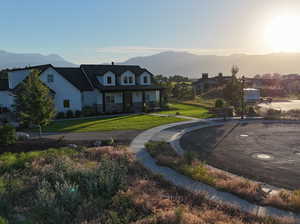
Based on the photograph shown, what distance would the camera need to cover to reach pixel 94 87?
3219 centimetres

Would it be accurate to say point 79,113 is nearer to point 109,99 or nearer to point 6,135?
point 109,99

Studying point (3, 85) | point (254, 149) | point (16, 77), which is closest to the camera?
point (254, 149)

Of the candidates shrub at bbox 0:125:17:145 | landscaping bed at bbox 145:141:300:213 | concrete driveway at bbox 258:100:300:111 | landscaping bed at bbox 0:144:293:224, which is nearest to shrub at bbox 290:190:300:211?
landscaping bed at bbox 145:141:300:213

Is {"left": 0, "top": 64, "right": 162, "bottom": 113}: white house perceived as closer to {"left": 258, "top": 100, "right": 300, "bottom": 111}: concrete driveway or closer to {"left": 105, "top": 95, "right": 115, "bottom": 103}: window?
{"left": 105, "top": 95, "right": 115, "bottom": 103}: window

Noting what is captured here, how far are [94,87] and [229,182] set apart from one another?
1008 inches

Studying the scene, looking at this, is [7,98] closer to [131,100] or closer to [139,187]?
[131,100]

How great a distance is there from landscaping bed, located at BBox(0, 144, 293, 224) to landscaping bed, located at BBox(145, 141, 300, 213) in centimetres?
117

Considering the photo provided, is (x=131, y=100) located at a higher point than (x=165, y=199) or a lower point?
higher

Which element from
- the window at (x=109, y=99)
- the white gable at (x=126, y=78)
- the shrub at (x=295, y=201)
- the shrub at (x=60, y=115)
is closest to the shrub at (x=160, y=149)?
the shrub at (x=295, y=201)

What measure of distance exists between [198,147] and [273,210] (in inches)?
319

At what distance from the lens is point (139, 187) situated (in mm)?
8930

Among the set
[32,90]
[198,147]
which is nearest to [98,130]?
[32,90]

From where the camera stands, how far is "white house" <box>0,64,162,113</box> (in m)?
30.1

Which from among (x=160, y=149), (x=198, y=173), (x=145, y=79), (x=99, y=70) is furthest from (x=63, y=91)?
(x=198, y=173)
